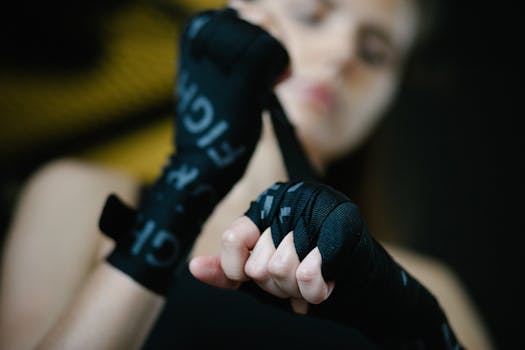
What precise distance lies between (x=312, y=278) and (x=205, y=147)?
181mm

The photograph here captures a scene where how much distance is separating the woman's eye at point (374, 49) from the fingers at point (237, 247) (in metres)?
0.50

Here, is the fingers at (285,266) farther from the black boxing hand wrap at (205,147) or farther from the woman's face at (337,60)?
the woman's face at (337,60)

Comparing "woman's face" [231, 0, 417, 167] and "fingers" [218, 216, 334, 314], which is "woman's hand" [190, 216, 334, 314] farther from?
"woman's face" [231, 0, 417, 167]

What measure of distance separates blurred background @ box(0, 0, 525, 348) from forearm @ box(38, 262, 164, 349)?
18.7 inches

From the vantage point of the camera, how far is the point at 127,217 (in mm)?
396

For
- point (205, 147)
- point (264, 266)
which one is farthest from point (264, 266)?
point (205, 147)

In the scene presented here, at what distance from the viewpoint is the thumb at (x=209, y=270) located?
30 cm

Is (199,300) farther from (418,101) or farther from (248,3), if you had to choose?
(418,101)

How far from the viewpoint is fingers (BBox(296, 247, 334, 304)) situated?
269mm

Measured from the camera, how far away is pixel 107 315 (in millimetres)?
425

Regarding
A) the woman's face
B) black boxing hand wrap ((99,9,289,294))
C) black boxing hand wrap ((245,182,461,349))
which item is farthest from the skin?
black boxing hand wrap ((245,182,461,349))

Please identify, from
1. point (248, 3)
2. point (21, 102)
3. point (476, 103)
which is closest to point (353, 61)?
point (248, 3)

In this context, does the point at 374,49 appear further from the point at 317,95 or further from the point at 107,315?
the point at 107,315

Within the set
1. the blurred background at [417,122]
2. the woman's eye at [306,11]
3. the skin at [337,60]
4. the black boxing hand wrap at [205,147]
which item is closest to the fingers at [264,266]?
the black boxing hand wrap at [205,147]
